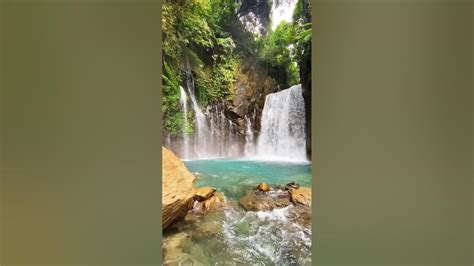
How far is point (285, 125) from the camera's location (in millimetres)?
1171

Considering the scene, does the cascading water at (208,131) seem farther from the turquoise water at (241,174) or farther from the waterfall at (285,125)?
the waterfall at (285,125)

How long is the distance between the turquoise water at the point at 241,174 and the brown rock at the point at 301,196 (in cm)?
3

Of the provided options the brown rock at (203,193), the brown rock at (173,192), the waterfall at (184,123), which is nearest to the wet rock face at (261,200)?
the brown rock at (203,193)

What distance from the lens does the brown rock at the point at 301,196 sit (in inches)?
46.1

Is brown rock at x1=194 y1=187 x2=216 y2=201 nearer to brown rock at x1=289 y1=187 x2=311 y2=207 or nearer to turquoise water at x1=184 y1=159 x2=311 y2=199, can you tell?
turquoise water at x1=184 y1=159 x2=311 y2=199
